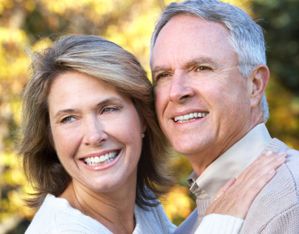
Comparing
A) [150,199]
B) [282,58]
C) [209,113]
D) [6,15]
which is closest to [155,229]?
[150,199]

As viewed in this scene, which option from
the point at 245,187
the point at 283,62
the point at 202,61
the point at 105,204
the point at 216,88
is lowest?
the point at 283,62

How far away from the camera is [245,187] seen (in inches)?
99.6

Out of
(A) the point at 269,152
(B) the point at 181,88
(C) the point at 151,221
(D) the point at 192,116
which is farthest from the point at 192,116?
(C) the point at 151,221

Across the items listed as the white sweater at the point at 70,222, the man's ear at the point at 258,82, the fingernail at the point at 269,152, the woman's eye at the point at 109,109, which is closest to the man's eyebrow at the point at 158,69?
the woman's eye at the point at 109,109

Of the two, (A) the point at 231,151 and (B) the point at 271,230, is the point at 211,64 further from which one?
(B) the point at 271,230

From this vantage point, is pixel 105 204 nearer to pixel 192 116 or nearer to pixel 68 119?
pixel 68 119

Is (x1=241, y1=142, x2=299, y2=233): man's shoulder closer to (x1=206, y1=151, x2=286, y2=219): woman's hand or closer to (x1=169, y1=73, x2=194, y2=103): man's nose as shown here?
(x1=206, y1=151, x2=286, y2=219): woman's hand

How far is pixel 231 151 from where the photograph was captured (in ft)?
8.95

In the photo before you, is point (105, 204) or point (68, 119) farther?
point (105, 204)

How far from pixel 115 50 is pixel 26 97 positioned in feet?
1.50

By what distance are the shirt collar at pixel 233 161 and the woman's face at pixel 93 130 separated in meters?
0.36

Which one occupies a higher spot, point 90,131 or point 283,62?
point 90,131

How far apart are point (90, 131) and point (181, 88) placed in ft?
1.38

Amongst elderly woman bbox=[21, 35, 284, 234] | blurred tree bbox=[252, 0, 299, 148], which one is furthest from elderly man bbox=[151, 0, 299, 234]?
blurred tree bbox=[252, 0, 299, 148]
